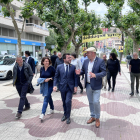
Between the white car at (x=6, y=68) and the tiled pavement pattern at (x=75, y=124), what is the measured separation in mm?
6481

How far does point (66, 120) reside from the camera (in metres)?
4.67

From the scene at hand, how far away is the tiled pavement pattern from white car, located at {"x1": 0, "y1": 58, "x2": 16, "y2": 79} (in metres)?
6.48

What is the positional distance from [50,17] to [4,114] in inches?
393

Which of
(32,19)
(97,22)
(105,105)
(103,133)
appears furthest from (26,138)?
(32,19)

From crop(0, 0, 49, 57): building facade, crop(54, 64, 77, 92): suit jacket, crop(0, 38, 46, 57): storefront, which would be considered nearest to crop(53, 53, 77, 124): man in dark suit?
crop(54, 64, 77, 92): suit jacket

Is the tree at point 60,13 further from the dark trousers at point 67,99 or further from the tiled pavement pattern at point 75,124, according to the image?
the dark trousers at point 67,99

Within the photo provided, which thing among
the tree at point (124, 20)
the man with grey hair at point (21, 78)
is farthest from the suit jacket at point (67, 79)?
the tree at point (124, 20)

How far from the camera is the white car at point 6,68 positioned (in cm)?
1259

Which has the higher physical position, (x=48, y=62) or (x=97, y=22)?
(x=97, y=22)

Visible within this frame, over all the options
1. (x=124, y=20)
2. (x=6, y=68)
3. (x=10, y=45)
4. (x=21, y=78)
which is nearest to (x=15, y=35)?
(x=10, y=45)

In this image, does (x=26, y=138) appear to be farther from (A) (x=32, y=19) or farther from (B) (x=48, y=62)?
(A) (x=32, y=19)

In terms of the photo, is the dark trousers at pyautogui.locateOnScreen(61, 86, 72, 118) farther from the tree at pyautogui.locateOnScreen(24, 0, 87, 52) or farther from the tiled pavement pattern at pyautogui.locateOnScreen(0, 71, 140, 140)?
the tree at pyautogui.locateOnScreen(24, 0, 87, 52)

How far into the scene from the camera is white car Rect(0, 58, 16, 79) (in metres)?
12.6

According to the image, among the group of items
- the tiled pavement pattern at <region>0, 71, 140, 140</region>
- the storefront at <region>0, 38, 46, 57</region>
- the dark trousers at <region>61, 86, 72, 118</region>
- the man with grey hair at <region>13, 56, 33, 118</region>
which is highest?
the storefront at <region>0, 38, 46, 57</region>
